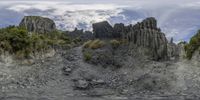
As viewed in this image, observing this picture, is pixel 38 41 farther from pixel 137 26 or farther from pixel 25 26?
pixel 137 26

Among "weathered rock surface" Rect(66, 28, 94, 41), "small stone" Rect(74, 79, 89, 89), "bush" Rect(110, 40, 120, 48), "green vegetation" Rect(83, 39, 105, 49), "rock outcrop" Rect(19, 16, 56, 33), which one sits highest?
"rock outcrop" Rect(19, 16, 56, 33)

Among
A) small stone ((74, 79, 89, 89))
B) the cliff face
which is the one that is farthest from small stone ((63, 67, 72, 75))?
the cliff face

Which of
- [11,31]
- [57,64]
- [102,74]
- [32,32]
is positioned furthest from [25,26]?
[102,74]

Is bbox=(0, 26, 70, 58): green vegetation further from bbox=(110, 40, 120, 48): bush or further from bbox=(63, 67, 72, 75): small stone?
bbox=(110, 40, 120, 48): bush

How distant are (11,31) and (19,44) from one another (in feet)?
8.92

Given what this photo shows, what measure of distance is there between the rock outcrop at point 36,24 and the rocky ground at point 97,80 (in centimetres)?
932

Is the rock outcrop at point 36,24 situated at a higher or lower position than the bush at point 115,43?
higher

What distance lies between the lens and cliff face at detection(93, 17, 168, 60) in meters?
56.7

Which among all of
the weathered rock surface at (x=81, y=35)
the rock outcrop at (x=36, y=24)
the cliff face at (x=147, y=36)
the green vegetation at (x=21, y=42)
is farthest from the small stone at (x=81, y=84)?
the weathered rock surface at (x=81, y=35)

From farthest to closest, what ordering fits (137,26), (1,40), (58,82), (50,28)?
(50,28)
(137,26)
(1,40)
(58,82)

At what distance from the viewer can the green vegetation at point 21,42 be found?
54.5 metres

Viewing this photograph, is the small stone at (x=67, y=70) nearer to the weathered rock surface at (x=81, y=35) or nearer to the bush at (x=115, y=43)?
the bush at (x=115, y=43)

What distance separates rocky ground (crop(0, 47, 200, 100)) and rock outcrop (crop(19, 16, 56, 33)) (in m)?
9.32

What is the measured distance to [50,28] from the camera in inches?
2709
